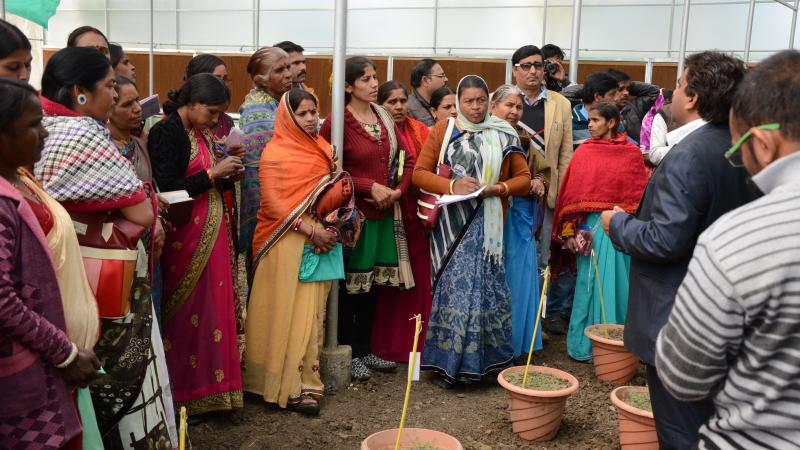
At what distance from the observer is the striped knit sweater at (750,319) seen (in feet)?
4.75

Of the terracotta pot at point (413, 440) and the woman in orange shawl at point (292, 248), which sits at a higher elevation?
the woman in orange shawl at point (292, 248)

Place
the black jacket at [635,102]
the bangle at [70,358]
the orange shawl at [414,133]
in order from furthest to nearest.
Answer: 1. the black jacket at [635,102]
2. the orange shawl at [414,133]
3. the bangle at [70,358]

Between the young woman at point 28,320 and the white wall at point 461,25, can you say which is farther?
the white wall at point 461,25

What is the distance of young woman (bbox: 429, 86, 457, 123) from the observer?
210 inches

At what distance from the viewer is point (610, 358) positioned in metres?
4.59

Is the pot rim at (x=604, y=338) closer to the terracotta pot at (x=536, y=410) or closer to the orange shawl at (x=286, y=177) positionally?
the terracotta pot at (x=536, y=410)

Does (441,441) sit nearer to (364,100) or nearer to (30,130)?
(30,130)

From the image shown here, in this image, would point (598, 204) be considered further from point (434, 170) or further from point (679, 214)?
point (679, 214)

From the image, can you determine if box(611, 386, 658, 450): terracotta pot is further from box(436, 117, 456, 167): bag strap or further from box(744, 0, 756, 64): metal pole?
box(744, 0, 756, 64): metal pole

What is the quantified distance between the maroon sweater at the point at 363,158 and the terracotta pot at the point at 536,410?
1201 millimetres

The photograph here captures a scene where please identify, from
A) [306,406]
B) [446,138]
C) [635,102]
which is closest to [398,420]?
[306,406]

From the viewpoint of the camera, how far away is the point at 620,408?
11.6ft

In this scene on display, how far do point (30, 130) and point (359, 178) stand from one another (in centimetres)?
241

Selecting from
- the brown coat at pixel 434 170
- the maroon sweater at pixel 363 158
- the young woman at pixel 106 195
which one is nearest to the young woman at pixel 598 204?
the brown coat at pixel 434 170
